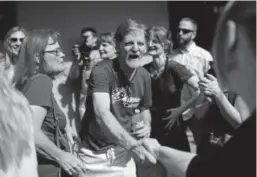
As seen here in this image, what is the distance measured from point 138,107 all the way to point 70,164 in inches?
37.7

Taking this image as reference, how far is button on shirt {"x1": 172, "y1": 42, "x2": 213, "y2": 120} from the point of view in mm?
4934

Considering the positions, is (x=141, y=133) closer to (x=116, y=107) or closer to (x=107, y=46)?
(x=116, y=107)

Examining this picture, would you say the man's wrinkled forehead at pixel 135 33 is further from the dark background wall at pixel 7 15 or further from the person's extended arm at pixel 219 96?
the dark background wall at pixel 7 15

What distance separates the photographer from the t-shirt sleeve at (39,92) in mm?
3436

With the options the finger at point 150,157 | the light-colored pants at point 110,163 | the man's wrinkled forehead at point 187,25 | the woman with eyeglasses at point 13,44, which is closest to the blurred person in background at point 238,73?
the finger at point 150,157

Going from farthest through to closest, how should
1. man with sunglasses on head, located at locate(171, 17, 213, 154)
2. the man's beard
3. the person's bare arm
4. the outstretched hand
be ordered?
the man's beard, man with sunglasses on head, located at locate(171, 17, 213, 154), the person's bare arm, the outstretched hand

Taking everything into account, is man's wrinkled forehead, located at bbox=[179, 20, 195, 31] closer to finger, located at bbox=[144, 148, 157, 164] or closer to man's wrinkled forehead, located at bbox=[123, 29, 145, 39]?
man's wrinkled forehead, located at bbox=[123, 29, 145, 39]

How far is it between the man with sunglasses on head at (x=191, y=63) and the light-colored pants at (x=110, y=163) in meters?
0.57

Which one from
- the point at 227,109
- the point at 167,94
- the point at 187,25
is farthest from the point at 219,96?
the point at 187,25

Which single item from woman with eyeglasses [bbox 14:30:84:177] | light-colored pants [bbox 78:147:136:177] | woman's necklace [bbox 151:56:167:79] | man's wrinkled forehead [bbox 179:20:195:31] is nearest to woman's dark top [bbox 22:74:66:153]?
woman with eyeglasses [bbox 14:30:84:177]

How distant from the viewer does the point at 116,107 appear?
411 cm

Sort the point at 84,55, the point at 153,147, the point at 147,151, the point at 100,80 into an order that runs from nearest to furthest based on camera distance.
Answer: the point at 153,147 < the point at 147,151 < the point at 100,80 < the point at 84,55

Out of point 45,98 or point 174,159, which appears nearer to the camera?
point 174,159

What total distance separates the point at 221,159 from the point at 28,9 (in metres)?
6.91
